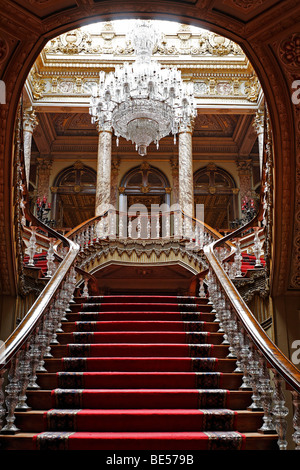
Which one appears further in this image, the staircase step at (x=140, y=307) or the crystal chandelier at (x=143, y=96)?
the crystal chandelier at (x=143, y=96)

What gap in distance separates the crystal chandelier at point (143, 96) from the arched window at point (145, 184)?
615cm

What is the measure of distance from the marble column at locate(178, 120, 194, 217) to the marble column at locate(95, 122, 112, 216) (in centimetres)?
191

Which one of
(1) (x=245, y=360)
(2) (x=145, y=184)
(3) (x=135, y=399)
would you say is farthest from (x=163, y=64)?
(3) (x=135, y=399)

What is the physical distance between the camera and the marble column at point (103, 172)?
11562 mm

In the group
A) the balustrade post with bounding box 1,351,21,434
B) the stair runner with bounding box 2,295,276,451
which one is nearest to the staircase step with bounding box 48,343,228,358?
the stair runner with bounding box 2,295,276,451

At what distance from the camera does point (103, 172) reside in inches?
478

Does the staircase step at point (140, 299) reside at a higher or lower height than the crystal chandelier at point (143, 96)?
lower

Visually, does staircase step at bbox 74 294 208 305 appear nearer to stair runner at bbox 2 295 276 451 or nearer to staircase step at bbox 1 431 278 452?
stair runner at bbox 2 295 276 451

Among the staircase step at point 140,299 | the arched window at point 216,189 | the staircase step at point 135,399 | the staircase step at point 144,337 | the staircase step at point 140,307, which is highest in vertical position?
the arched window at point 216,189

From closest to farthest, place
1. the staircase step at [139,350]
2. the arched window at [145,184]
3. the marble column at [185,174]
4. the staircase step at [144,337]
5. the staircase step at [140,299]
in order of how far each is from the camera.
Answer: the staircase step at [139,350] → the staircase step at [144,337] → the staircase step at [140,299] → the marble column at [185,174] → the arched window at [145,184]

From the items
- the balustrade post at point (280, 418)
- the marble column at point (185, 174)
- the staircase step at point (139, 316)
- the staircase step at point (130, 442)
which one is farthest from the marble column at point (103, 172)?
the balustrade post at point (280, 418)

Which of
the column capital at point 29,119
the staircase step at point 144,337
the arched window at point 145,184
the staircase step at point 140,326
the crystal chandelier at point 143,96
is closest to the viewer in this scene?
the staircase step at point 144,337

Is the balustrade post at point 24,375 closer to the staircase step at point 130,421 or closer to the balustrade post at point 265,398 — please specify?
the staircase step at point 130,421
